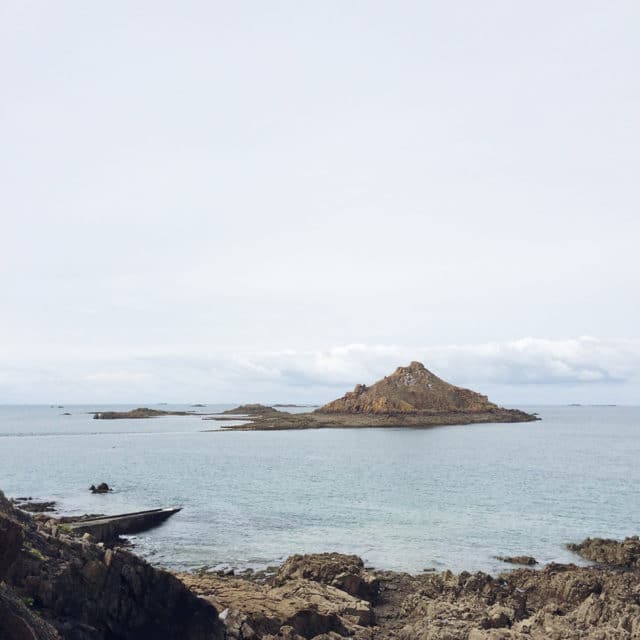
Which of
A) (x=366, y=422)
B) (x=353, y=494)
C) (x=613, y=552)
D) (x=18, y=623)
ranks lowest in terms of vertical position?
(x=366, y=422)

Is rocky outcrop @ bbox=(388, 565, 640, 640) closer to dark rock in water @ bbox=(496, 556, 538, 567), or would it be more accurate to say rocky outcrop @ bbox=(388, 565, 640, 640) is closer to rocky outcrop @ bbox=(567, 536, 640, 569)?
dark rock in water @ bbox=(496, 556, 538, 567)

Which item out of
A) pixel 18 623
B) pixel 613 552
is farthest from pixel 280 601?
pixel 613 552

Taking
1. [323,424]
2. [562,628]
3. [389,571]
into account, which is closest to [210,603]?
[562,628]

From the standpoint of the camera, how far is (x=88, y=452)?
366 feet

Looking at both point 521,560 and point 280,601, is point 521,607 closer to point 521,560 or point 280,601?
point 521,560

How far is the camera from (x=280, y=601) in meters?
23.6

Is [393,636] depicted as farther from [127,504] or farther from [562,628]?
[127,504]

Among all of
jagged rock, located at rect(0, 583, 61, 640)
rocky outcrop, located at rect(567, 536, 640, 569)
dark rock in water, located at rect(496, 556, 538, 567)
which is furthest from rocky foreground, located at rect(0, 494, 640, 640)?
rocky outcrop, located at rect(567, 536, 640, 569)

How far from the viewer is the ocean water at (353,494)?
1602 inches

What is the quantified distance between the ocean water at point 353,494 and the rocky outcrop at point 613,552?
4.58 ft

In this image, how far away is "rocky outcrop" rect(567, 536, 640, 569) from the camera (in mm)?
37031

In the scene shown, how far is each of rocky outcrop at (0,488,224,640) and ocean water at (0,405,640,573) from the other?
53.8 feet

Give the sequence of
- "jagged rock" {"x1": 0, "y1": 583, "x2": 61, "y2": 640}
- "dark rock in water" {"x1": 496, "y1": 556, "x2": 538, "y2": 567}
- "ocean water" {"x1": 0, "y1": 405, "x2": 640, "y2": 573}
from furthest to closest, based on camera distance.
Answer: "ocean water" {"x1": 0, "y1": 405, "x2": 640, "y2": 573}, "dark rock in water" {"x1": 496, "y1": 556, "x2": 538, "y2": 567}, "jagged rock" {"x1": 0, "y1": 583, "x2": 61, "y2": 640}

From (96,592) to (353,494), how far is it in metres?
45.5
